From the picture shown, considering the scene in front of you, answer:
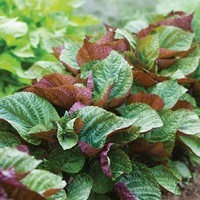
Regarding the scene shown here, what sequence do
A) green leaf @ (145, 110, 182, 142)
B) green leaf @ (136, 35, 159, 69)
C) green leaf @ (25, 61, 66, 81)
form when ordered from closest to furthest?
green leaf @ (145, 110, 182, 142) < green leaf @ (25, 61, 66, 81) < green leaf @ (136, 35, 159, 69)

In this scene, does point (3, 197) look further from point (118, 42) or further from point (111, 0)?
point (111, 0)

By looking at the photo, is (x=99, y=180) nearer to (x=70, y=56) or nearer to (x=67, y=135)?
(x=67, y=135)

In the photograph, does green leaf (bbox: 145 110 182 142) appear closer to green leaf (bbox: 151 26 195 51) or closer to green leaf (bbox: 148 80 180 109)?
green leaf (bbox: 148 80 180 109)

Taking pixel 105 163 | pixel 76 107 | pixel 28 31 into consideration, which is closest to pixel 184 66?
pixel 76 107

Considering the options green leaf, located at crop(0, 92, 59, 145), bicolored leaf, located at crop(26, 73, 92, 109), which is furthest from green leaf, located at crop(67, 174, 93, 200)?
bicolored leaf, located at crop(26, 73, 92, 109)

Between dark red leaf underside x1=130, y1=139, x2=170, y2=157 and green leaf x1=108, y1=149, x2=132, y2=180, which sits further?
dark red leaf underside x1=130, y1=139, x2=170, y2=157

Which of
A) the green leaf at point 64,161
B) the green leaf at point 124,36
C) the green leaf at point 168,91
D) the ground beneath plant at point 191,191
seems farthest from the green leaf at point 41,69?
the ground beneath plant at point 191,191

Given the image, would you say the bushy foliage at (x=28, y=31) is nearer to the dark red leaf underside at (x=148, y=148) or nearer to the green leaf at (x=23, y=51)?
the green leaf at (x=23, y=51)
